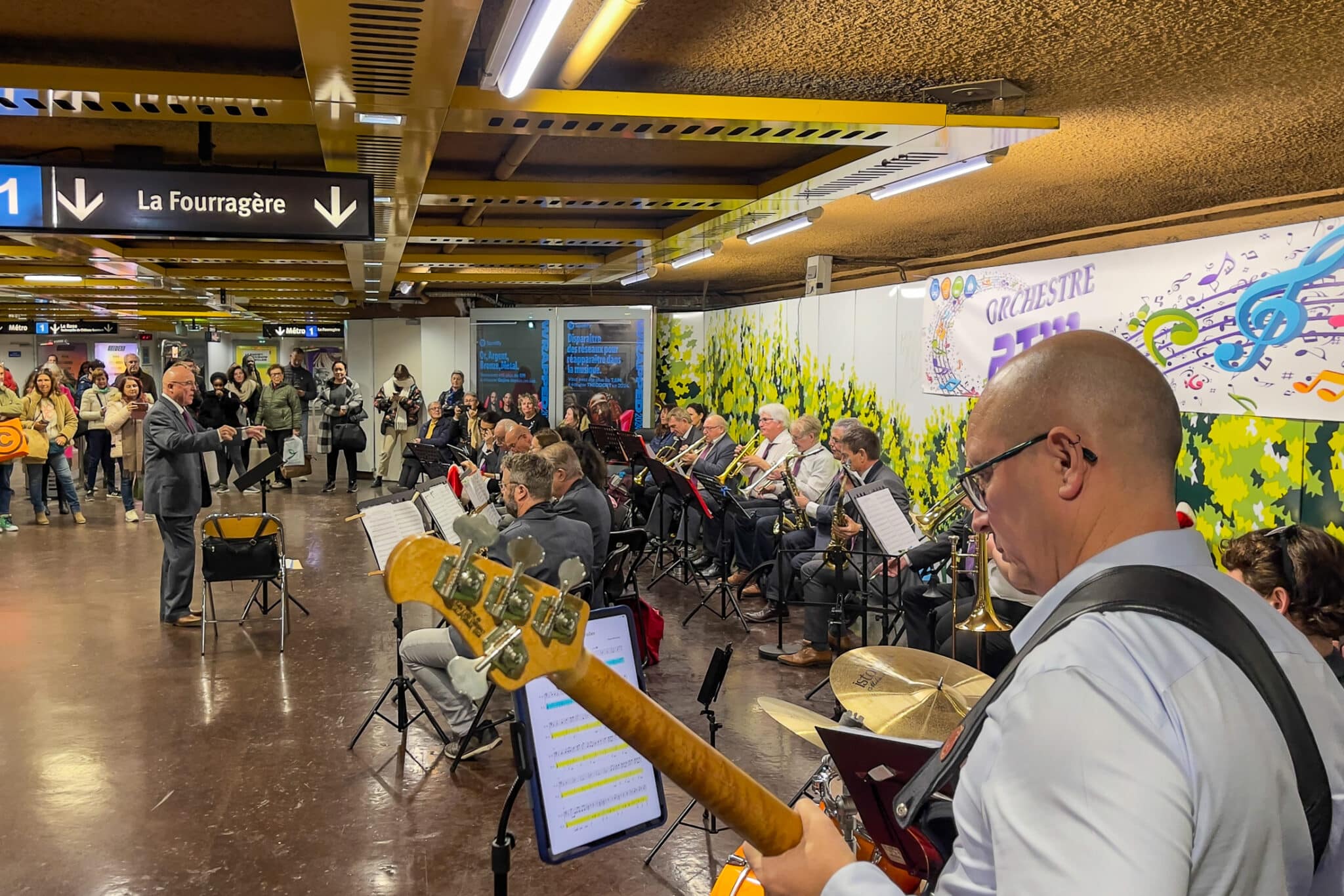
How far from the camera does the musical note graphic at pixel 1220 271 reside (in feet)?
14.6

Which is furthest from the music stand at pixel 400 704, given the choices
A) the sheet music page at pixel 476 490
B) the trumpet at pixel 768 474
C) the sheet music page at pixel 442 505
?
the trumpet at pixel 768 474

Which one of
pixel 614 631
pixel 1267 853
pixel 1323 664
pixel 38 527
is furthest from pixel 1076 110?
pixel 38 527

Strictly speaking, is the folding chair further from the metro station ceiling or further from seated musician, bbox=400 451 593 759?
the metro station ceiling

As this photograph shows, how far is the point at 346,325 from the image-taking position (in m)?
15.1

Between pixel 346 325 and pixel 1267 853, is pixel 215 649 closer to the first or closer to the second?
pixel 1267 853

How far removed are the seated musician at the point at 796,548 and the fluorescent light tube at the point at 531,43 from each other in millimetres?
3549

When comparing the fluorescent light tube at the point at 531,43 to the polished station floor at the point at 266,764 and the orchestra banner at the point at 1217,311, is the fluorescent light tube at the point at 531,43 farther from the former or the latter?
the polished station floor at the point at 266,764

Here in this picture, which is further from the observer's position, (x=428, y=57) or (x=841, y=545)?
(x=841, y=545)

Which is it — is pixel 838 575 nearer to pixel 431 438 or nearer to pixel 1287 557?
pixel 1287 557

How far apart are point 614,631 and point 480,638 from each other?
70.7 inches

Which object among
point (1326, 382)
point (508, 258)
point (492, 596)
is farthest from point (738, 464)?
point (492, 596)

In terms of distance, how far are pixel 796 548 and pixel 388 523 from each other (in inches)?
122

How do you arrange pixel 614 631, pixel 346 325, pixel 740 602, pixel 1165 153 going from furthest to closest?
1. pixel 346 325
2. pixel 740 602
3. pixel 1165 153
4. pixel 614 631

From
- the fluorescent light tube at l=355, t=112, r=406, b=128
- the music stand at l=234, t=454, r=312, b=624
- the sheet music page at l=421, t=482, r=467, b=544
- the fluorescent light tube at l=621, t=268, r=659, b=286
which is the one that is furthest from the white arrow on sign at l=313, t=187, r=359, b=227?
the fluorescent light tube at l=621, t=268, r=659, b=286
